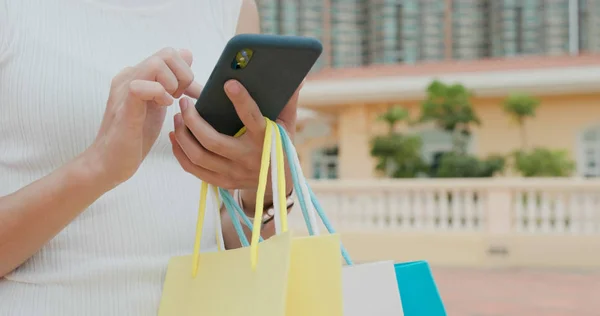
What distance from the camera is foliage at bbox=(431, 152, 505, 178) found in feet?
31.2

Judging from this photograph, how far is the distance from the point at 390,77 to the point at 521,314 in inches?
258

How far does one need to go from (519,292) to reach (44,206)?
19.1ft

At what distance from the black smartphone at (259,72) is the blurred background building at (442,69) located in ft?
33.6

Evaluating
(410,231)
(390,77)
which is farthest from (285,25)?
(410,231)

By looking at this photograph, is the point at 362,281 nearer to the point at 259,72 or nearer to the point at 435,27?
the point at 259,72

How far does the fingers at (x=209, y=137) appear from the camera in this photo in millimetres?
604

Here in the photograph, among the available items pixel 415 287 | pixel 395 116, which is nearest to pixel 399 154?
pixel 395 116

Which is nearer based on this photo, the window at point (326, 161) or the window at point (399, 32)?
the window at point (326, 161)

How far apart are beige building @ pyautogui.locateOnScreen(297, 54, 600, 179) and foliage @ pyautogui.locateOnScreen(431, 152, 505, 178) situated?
1.50 meters

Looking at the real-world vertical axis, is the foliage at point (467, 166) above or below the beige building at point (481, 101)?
below

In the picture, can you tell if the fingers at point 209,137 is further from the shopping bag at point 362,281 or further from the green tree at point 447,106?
the green tree at point 447,106

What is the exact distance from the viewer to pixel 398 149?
33.4ft

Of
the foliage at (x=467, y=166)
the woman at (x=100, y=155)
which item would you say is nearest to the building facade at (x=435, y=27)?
the foliage at (x=467, y=166)

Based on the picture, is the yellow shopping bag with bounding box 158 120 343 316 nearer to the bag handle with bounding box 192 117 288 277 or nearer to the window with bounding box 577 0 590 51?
the bag handle with bounding box 192 117 288 277
